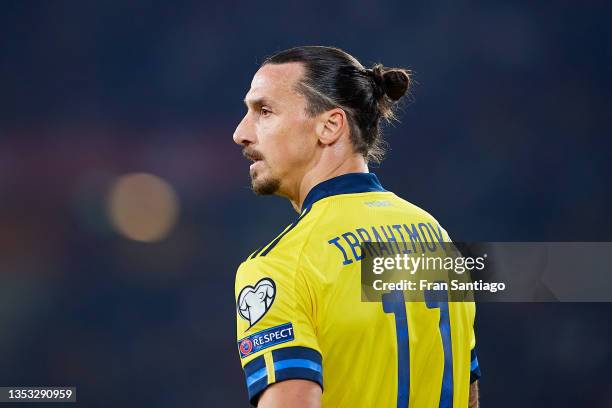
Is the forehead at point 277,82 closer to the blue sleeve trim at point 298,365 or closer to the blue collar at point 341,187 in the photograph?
the blue collar at point 341,187

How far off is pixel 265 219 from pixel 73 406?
69.3 inches

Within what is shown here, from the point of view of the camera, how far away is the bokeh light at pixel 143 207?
213 inches

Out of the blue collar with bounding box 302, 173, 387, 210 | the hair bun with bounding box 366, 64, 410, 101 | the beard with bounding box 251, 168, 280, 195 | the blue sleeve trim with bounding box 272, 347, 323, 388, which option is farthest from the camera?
the hair bun with bounding box 366, 64, 410, 101

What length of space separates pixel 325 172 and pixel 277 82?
0.21 metres

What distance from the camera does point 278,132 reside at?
1.52 metres

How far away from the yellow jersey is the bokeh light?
412cm

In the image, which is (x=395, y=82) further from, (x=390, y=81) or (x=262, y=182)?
(x=262, y=182)

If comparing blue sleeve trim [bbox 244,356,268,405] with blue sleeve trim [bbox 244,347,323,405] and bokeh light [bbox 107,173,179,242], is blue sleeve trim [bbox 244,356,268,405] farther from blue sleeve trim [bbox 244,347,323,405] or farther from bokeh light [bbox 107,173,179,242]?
bokeh light [bbox 107,173,179,242]

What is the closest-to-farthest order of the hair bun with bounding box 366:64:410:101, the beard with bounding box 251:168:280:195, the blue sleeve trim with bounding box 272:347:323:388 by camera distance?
the blue sleeve trim with bounding box 272:347:323:388 → the beard with bounding box 251:168:280:195 → the hair bun with bounding box 366:64:410:101

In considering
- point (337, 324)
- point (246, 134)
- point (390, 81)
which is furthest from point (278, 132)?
point (337, 324)

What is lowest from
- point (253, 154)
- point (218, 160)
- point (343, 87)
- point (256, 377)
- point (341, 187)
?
point (256, 377)

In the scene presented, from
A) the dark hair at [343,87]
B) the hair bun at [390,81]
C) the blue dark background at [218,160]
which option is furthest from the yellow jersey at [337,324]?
the blue dark background at [218,160]

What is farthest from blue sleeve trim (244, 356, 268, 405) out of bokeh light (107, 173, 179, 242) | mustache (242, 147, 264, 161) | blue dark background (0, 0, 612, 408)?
bokeh light (107, 173, 179, 242)

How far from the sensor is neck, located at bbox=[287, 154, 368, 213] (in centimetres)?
151
